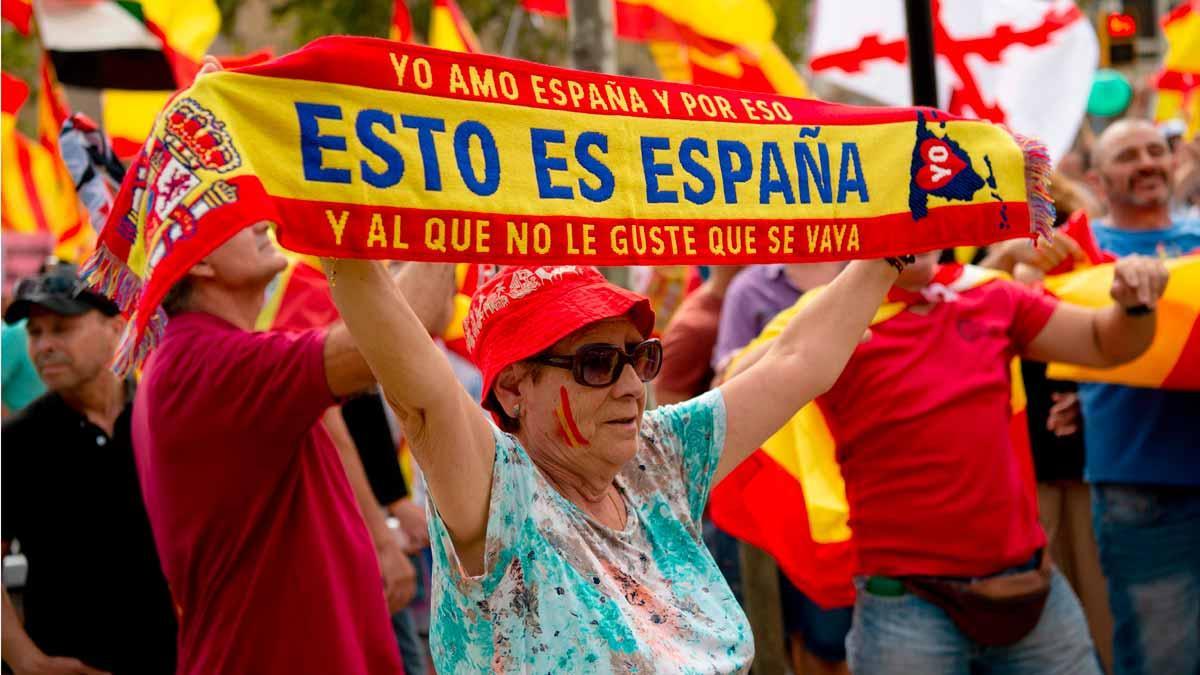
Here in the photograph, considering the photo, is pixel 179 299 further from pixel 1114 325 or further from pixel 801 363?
pixel 1114 325

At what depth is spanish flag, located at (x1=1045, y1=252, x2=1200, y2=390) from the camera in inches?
188

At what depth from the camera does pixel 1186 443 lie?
5.02 m

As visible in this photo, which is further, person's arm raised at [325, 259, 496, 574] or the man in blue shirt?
the man in blue shirt

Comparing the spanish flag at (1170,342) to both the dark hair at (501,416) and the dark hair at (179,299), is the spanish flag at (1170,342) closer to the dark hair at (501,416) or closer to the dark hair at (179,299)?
the dark hair at (501,416)

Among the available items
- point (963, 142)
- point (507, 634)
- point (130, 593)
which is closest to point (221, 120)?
point (507, 634)

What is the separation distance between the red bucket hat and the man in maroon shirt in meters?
0.54

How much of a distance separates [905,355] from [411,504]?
2084 mm

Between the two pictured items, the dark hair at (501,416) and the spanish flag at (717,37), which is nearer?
the dark hair at (501,416)

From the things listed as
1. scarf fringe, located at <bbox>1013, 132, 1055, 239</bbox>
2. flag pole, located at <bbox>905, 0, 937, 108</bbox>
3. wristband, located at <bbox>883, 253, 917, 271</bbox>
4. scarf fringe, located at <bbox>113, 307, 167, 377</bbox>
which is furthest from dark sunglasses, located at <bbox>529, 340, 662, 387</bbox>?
A: flag pole, located at <bbox>905, 0, 937, 108</bbox>

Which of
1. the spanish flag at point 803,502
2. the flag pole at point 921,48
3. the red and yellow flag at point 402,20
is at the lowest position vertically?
the spanish flag at point 803,502

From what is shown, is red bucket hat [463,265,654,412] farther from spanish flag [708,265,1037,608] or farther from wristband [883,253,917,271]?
spanish flag [708,265,1037,608]

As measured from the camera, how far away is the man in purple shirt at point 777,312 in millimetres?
5410

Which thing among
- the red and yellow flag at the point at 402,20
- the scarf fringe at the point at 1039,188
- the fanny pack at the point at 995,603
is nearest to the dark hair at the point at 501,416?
the scarf fringe at the point at 1039,188

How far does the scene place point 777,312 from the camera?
5.45m
